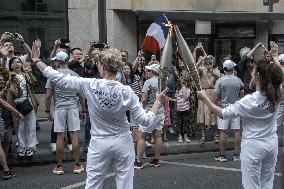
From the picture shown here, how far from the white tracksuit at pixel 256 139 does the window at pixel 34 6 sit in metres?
10.2

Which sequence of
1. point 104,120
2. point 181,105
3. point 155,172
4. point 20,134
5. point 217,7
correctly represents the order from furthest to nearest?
point 217,7 → point 181,105 → point 20,134 → point 155,172 → point 104,120

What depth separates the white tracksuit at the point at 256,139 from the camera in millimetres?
5188

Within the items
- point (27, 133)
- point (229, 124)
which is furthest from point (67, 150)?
point (229, 124)

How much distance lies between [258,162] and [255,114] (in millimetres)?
465

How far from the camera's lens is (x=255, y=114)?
5207mm

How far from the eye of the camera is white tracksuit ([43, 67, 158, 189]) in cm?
510

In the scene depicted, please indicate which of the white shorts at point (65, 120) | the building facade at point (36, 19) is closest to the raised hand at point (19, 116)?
the white shorts at point (65, 120)

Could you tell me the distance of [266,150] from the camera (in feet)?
17.2

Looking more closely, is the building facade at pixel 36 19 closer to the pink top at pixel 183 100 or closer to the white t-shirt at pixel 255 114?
the pink top at pixel 183 100

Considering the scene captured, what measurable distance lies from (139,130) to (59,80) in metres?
3.86

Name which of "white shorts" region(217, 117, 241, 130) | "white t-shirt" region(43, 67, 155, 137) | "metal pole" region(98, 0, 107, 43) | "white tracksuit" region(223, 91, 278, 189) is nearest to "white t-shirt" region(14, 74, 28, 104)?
"metal pole" region(98, 0, 107, 43)

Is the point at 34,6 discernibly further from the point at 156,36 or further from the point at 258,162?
the point at 258,162

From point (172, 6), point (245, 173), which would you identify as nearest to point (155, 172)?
point (245, 173)

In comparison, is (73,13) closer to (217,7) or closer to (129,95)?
(217,7)
